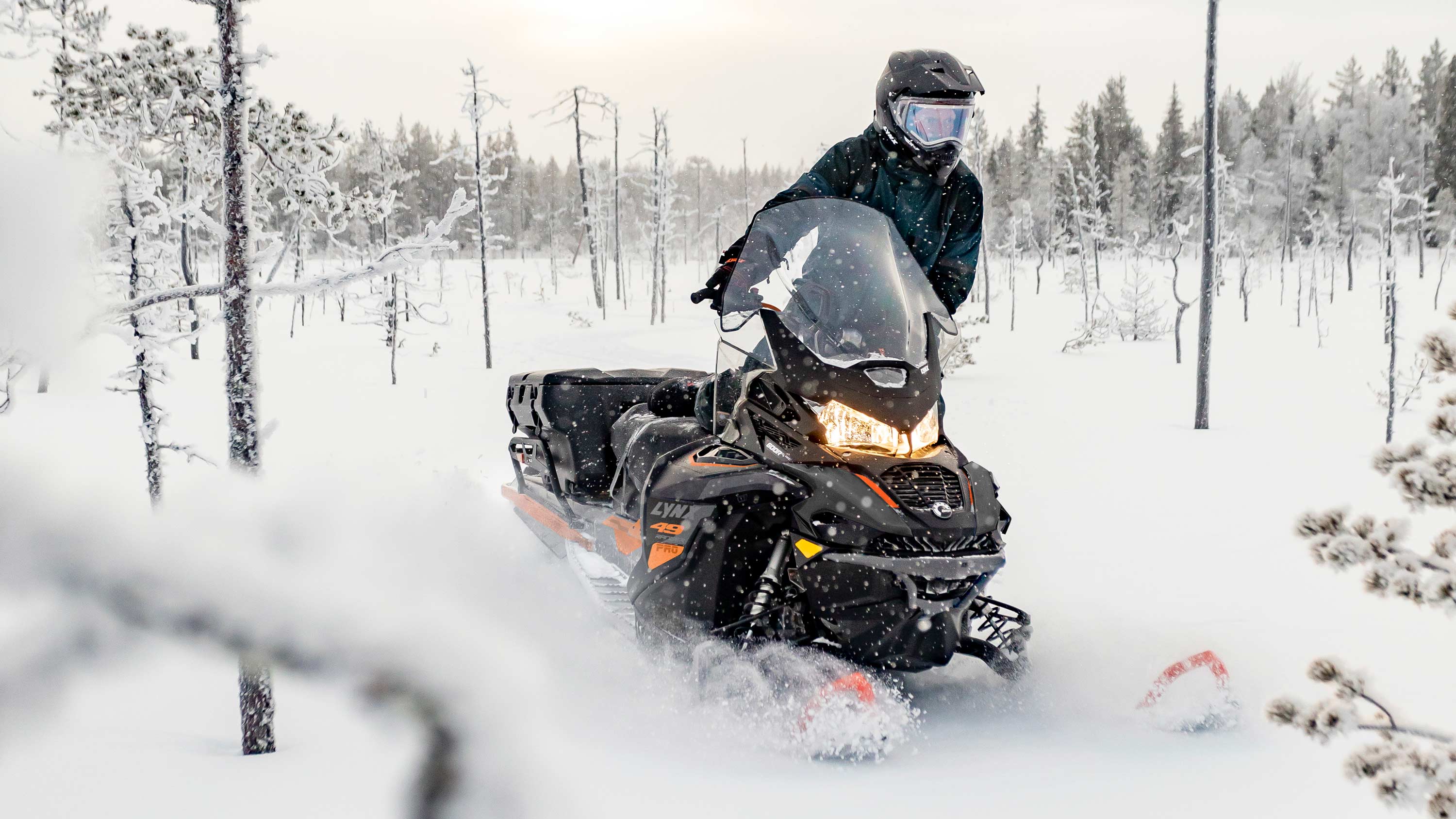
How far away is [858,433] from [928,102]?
142cm

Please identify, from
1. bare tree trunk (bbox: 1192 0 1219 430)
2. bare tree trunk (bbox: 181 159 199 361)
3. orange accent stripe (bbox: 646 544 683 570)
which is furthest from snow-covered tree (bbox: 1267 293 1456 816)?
bare tree trunk (bbox: 1192 0 1219 430)

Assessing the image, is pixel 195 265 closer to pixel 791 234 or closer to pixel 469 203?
pixel 469 203

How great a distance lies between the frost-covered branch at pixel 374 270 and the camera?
13.2ft

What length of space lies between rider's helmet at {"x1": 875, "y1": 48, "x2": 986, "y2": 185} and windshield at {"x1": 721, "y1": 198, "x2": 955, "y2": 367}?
1.14 feet

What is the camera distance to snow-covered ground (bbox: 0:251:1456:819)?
0.87 meters

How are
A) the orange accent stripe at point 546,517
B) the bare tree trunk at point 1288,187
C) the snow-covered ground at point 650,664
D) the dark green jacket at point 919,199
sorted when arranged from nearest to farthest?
the snow-covered ground at point 650,664 → the dark green jacket at point 919,199 → the orange accent stripe at point 546,517 → the bare tree trunk at point 1288,187

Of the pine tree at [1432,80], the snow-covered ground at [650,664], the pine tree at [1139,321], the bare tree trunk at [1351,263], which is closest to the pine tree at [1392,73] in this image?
the pine tree at [1432,80]

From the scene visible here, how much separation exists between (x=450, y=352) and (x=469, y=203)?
24.6 m

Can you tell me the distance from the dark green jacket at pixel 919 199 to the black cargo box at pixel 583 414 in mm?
1537

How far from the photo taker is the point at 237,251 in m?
4.09

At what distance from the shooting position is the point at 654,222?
4244 centimetres

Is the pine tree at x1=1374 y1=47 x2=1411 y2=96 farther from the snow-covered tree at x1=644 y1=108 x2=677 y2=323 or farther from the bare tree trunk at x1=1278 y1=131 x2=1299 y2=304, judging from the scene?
the snow-covered tree at x1=644 y1=108 x2=677 y2=323

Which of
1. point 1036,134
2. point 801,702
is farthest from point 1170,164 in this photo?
point 801,702

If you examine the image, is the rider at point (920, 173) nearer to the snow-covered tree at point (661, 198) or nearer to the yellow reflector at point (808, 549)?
the yellow reflector at point (808, 549)
